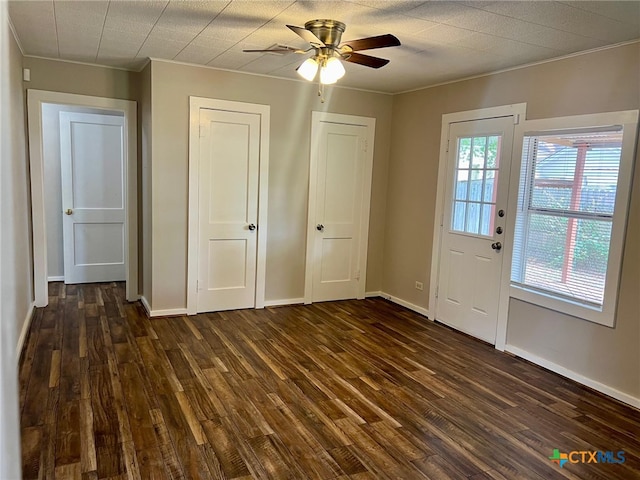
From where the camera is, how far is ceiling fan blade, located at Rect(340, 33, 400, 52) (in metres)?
2.60

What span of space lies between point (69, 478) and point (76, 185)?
446 cm

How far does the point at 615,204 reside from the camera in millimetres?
3240

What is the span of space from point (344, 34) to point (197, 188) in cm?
218

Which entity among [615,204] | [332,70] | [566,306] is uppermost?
[332,70]

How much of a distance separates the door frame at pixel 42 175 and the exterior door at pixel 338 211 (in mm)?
1953

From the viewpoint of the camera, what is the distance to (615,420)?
2996mm

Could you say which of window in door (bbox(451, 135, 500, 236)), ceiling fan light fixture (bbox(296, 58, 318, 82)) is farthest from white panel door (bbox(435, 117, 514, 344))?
ceiling fan light fixture (bbox(296, 58, 318, 82))

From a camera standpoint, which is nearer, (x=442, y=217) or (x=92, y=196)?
(x=442, y=217)

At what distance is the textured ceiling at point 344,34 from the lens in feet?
8.86

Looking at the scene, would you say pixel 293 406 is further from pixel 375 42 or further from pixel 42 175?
pixel 42 175

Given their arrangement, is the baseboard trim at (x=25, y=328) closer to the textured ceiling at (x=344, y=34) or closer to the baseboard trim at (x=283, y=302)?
the baseboard trim at (x=283, y=302)

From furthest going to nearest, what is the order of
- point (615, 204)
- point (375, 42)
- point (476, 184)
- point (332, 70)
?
1. point (476, 184)
2. point (615, 204)
3. point (332, 70)
4. point (375, 42)

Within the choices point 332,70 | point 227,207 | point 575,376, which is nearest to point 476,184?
point 575,376

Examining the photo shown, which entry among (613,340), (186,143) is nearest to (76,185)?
(186,143)
